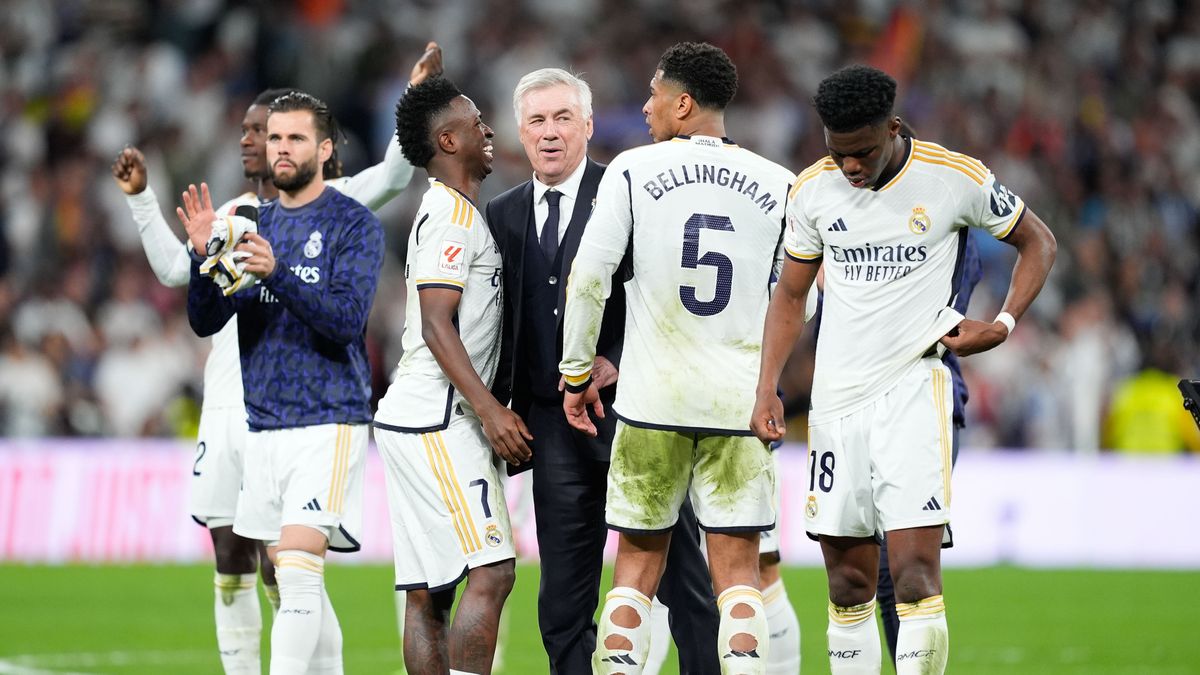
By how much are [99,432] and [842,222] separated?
12784mm

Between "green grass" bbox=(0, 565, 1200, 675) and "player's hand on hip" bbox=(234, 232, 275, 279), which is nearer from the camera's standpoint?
"player's hand on hip" bbox=(234, 232, 275, 279)

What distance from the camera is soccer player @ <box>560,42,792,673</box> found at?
22.6 ft

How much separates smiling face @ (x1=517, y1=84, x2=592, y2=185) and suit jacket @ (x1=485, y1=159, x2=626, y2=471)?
165 millimetres

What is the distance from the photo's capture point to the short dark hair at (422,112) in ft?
24.3

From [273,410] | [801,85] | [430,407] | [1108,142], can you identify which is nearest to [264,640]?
[273,410]

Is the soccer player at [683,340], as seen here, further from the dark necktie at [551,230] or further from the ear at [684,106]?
the dark necktie at [551,230]

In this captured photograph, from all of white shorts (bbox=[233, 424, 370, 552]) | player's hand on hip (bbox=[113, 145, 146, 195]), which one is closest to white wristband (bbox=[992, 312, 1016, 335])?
white shorts (bbox=[233, 424, 370, 552])

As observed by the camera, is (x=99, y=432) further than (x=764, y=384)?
Yes

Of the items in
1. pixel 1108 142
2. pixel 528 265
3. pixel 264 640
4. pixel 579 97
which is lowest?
pixel 264 640

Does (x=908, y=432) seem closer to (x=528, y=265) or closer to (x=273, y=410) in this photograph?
(x=528, y=265)

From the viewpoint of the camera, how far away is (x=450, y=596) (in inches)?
292

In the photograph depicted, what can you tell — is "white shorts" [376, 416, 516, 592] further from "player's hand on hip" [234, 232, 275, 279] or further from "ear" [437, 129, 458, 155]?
"ear" [437, 129, 458, 155]

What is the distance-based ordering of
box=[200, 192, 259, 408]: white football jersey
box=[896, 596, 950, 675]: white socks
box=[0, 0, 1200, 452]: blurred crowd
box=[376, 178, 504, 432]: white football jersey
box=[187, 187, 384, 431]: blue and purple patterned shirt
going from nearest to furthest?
box=[896, 596, 950, 675]: white socks, box=[376, 178, 504, 432]: white football jersey, box=[187, 187, 384, 431]: blue and purple patterned shirt, box=[200, 192, 259, 408]: white football jersey, box=[0, 0, 1200, 452]: blurred crowd

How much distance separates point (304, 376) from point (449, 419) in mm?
953
